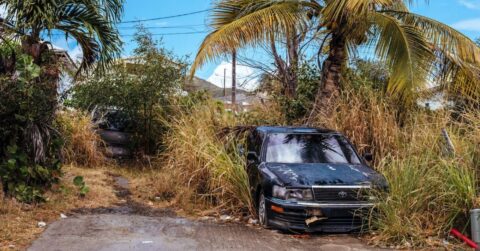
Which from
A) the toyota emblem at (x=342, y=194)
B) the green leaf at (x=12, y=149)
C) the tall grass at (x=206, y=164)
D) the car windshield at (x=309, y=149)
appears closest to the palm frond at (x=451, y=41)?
the car windshield at (x=309, y=149)

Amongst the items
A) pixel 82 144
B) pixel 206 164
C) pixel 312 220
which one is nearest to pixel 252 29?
pixel 206 164

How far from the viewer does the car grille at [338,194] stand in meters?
7.86

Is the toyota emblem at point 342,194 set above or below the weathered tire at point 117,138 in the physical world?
below

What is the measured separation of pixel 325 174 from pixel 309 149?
1.11 metres

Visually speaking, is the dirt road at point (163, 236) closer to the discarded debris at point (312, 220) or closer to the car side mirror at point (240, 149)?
the discarded debris at point (312, 220)

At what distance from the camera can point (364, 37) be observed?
1199 cm

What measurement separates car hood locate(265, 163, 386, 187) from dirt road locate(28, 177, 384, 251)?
0.81m

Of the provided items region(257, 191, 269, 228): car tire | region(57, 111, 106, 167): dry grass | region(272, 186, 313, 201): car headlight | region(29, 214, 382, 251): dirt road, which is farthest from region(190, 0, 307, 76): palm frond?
region(57, 111, 106, 167): dry grass

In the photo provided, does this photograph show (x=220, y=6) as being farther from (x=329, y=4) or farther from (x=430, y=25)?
(x=430, y=25)

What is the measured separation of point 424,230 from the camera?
25.7ft

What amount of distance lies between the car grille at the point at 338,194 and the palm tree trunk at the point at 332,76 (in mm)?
→ 4400

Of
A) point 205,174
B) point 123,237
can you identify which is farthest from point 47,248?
point 205,174

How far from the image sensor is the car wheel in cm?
829

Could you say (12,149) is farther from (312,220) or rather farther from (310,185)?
(312,220)
